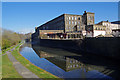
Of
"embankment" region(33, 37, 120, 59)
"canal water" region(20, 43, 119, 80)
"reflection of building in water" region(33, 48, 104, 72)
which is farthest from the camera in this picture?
"embankment" region(33, 37, 120, 59)

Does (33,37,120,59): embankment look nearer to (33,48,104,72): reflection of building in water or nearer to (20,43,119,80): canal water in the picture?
(20,43,119,80): canal water

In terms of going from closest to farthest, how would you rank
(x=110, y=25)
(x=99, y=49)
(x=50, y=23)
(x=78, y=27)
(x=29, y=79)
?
(x=29, y=79) < (x=99, y=49) < (x=78, y=27) < (x=110, y=25) < (x=50, y=23)

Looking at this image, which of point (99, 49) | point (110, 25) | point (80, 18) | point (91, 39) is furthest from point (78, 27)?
point (99, 49)

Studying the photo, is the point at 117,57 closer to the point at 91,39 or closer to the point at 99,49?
the point at 99,49

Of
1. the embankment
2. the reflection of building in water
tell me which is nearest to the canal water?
the reflection of building in water

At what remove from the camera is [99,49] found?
25312mm

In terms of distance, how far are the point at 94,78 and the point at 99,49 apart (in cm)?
1477

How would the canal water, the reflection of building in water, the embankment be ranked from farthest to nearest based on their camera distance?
the embankment
the reflection of building in water
the canal water

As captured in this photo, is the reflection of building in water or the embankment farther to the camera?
the embankment

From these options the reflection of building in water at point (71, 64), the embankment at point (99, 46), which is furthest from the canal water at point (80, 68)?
the embankment at point (99, 46)

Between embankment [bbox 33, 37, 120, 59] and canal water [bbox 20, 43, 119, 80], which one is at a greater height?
embankment [bbox 33, 37, 120, 59]

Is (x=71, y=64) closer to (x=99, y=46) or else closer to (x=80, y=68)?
(x=80, y=68)

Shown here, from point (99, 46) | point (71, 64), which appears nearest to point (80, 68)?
point (71, 64)

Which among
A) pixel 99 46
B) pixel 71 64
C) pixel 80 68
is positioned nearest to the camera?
pixel 80 68
